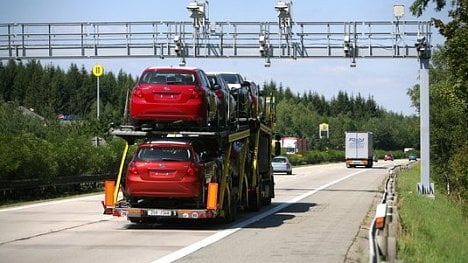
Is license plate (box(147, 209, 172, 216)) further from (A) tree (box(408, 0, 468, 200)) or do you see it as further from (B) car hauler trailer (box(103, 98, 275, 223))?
(A) tree (box(408, 0, 468, 200))

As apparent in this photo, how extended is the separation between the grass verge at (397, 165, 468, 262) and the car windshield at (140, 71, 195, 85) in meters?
5.92

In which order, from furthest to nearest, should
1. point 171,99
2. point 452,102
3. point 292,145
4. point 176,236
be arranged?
1. point 292,145
2. point 452,102
3. point 171,99
4. point 176,236

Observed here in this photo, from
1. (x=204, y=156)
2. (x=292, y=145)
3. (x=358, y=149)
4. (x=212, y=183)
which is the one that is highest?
(x=204, y=156)

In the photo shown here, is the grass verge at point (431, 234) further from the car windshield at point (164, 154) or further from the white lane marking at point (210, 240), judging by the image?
the car windshield at point (164, 154)

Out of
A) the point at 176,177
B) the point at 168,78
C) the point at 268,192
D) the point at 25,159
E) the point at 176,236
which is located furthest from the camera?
the point at 25,159

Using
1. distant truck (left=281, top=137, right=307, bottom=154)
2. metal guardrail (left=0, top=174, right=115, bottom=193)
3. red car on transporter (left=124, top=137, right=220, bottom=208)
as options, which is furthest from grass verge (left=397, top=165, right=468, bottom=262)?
distant truck (left=281, top=137, right=307, bottom=154)

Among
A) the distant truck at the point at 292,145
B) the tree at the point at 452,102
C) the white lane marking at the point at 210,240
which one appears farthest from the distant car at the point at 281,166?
the distant truck at the point at 292,145

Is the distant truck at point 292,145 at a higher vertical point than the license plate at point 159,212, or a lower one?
higher

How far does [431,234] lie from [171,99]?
21.9ft

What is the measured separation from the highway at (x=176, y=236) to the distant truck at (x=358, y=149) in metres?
57.9

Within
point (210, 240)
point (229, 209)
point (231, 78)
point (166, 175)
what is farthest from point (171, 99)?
point (231, 78)

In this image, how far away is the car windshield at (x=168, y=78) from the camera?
767 inches

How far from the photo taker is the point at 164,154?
1872cm

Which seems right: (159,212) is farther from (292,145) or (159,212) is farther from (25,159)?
(292,145)
